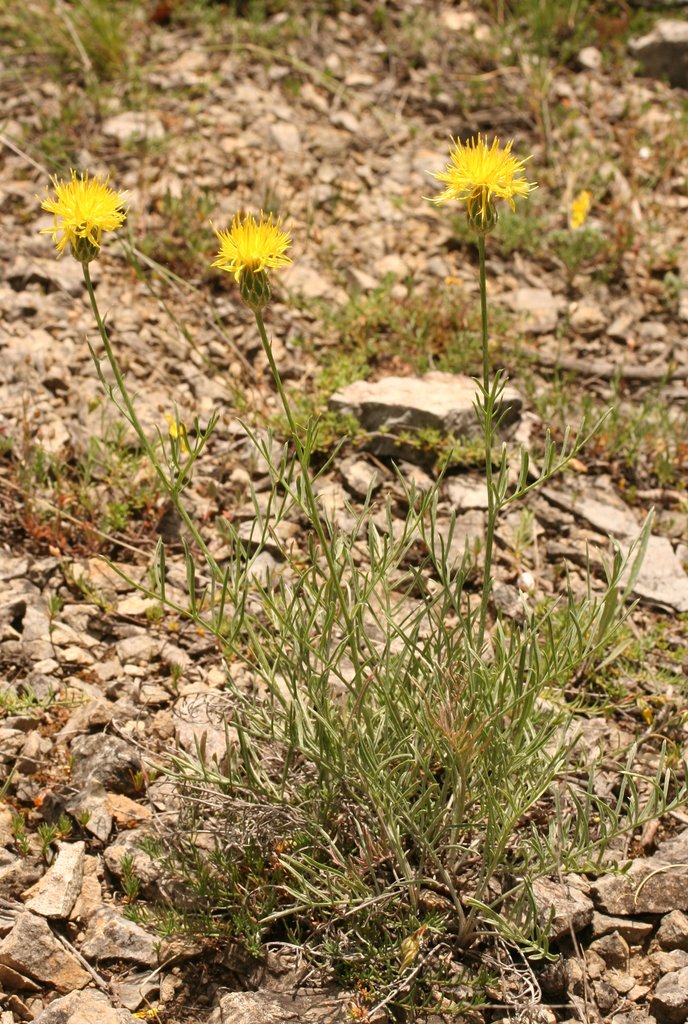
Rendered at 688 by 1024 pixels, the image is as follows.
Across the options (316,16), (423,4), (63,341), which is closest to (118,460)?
(63,341)

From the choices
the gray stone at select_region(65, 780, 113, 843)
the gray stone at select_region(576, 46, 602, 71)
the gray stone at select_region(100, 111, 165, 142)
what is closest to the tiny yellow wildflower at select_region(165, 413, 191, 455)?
the gray stone at select_region(65, 780, 113, 843)

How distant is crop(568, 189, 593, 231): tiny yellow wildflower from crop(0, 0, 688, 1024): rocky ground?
0.09 meters

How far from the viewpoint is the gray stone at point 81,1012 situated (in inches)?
85.4

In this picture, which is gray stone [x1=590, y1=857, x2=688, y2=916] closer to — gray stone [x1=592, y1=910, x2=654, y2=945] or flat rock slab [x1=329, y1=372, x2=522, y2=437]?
gray stone [x1=592, y1=910, x2=654, y2=945]

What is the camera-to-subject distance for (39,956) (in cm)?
233

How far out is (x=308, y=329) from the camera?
4.32 metres

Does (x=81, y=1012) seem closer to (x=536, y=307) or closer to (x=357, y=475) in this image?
(x=357, y=475)

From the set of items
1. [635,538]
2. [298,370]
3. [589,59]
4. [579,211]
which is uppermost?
[589,59]

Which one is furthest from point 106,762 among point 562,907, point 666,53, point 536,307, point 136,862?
point 666,53

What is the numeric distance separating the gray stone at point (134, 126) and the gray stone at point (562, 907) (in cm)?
383

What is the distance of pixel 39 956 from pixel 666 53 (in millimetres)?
5510

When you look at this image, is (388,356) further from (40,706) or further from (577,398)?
(40,706)

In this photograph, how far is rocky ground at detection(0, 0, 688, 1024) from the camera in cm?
249

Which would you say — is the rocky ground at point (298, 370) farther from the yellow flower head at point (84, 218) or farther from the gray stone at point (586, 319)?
the yellow flower head at point (84, 218)
